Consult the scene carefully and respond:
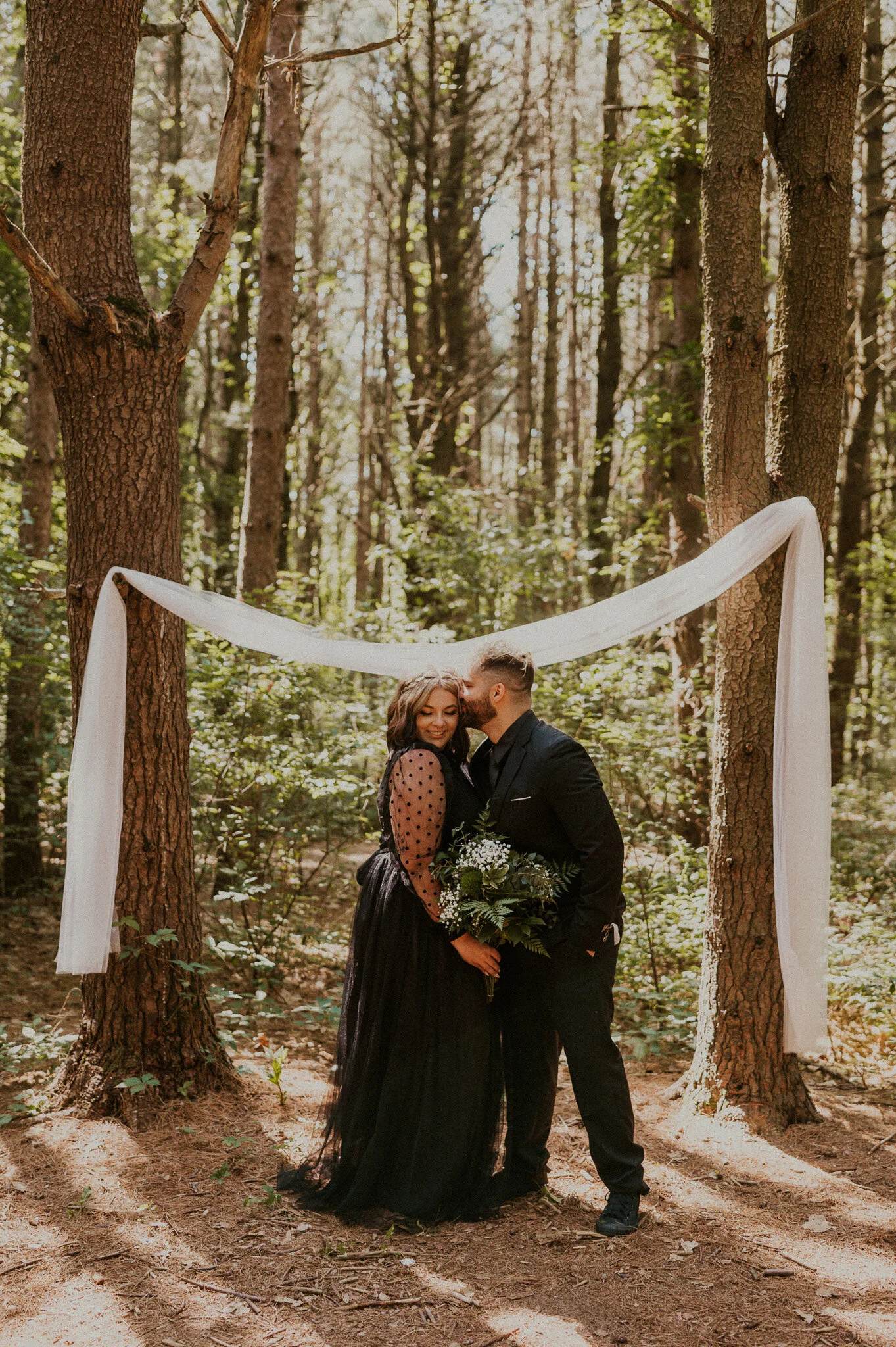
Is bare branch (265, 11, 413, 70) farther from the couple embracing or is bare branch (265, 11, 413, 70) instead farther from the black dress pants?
the black dress pants

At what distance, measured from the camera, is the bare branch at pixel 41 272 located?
12.7ft

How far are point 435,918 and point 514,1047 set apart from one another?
2.03 ft

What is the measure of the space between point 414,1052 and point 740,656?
6.99 ft

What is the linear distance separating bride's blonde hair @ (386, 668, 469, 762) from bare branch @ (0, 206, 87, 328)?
207cm

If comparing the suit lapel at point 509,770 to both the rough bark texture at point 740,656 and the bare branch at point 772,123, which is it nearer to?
the rough bark texture at point 740,656

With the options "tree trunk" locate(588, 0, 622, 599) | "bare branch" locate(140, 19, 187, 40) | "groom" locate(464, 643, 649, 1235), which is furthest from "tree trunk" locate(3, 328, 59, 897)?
"tree trunk" locate(588, 0, 622, 599)

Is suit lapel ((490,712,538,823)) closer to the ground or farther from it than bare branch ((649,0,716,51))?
closer to the ground

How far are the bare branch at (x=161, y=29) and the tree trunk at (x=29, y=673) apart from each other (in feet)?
8.29

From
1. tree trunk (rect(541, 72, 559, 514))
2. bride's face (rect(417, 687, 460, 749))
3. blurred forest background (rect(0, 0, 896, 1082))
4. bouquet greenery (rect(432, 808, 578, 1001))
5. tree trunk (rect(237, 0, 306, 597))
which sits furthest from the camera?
tree trunk (rect(541, 72, 559, 514))

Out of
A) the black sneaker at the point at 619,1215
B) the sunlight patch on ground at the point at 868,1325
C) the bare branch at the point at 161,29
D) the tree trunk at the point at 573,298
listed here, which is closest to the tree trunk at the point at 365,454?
the tree trunk at the point at 573,298

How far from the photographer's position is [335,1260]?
134 inches

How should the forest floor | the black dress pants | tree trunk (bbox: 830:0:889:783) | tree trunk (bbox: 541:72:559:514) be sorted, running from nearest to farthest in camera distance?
the forest floor < the black dress pants < tree trunk (bbox: 830:0:889:783) < tree trunk (bbox: 541:72:559:514)

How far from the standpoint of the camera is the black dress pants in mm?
3621

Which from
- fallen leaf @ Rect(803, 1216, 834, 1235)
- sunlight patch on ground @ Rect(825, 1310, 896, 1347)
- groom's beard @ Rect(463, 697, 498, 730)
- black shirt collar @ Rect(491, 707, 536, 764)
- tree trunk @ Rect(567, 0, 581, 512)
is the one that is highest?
tree trunk @ Rect(567, 0, 581, 512)
